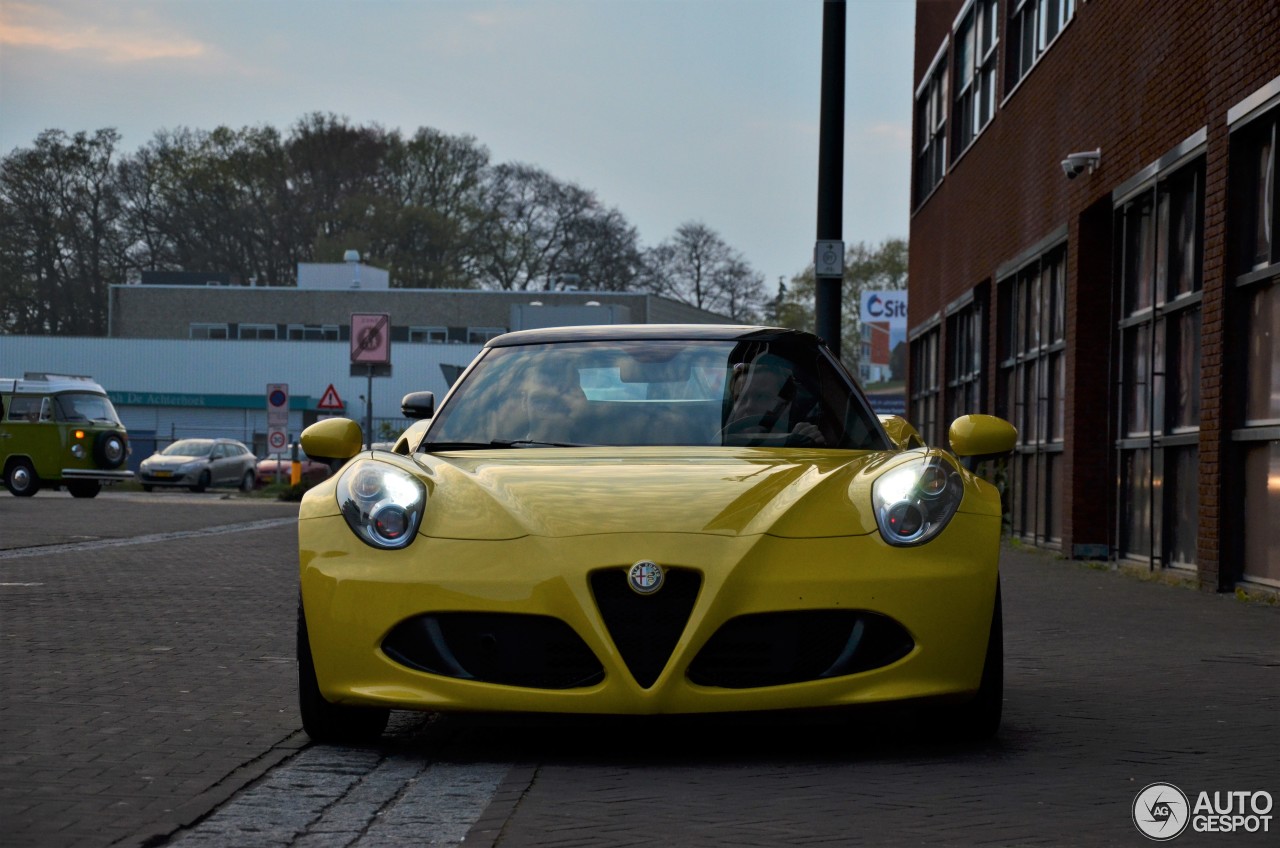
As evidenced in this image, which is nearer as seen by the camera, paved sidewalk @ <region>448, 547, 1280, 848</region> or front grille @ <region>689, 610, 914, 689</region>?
paved sidewalk @ <region>448, 547, 1280, 848</region>

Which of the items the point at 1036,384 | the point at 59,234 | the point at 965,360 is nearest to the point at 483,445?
the point at 1036,384

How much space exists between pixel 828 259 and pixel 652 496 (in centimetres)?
1045

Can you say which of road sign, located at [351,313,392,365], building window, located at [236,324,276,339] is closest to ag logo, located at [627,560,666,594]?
road sign, located at [351,313,392,365]

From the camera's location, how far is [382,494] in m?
5.33

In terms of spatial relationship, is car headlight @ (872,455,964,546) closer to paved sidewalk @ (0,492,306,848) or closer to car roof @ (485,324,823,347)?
car roof @ (485,324,823,347)

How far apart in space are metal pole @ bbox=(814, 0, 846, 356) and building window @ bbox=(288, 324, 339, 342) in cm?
6205

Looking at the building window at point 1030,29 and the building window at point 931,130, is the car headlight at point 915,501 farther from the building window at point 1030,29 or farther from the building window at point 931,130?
the building window at point 931,130

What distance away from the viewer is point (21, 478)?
111 ft

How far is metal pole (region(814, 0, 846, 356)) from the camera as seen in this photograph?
15.6 m

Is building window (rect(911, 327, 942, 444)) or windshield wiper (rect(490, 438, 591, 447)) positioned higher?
building window (rect(911, 327, 942, 444))

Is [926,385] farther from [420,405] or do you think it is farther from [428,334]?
[428,334]

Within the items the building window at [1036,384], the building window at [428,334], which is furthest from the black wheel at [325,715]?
the building window at [428,334]

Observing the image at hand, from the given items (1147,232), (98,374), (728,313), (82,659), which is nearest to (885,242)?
(728,313)

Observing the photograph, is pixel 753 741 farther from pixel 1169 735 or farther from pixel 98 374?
pixel 98 374
